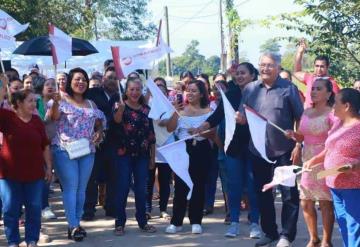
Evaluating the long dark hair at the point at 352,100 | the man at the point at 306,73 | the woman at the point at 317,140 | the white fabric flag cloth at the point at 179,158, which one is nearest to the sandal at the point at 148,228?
the white fabric flag cloth at the point at 179,158

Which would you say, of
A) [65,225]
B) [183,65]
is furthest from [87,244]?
[183,65]

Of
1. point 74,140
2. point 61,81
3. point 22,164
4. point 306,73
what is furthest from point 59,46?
point 306,73

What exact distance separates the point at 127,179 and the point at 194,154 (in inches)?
33.5

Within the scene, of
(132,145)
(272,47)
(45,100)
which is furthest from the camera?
(272,47)

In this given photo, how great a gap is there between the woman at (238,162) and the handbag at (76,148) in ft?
4.44

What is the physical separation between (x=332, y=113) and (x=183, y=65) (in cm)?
9378

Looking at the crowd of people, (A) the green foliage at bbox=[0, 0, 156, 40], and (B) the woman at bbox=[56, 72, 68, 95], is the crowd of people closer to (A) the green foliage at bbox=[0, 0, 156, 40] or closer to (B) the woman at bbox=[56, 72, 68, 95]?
(B) the woman at bbox=[56, 72, 68, 95]

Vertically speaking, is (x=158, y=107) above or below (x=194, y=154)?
above

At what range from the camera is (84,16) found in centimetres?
2995

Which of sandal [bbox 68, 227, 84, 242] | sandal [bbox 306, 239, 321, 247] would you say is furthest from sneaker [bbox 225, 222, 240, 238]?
sandal [bbox 68, 227, 84, 242]

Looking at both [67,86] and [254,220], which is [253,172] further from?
[67,86]

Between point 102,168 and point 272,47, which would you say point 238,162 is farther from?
point 272,47

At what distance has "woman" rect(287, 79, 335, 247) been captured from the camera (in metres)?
5.96

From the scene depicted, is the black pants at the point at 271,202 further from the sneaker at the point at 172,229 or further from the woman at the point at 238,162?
the sneaker at the point at 172,229
